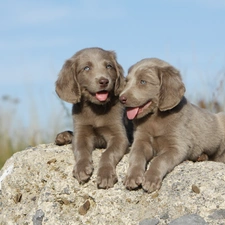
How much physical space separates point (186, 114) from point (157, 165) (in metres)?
0.96

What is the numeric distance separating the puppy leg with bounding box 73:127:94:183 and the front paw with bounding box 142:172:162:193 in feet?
1.95

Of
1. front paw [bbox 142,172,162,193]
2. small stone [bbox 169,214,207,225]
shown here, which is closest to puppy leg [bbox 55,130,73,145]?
front paw [bbox 142,172,162,193]

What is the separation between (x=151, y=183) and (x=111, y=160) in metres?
0.60

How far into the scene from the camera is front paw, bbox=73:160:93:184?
5.59 meters

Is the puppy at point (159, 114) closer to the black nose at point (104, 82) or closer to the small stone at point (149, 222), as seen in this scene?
the black nose at point (104, 82)

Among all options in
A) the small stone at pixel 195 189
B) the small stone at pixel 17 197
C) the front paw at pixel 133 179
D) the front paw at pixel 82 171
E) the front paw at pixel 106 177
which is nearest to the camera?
the small stone at pixel 195 189

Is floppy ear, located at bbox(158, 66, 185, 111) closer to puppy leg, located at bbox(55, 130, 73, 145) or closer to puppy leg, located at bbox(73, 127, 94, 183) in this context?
puppy leg, located at bbox(73, 127, 94, 183)

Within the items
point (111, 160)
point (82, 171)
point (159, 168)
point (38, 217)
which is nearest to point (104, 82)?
point (111, 160)

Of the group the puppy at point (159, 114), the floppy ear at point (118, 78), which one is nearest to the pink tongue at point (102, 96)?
the floppy ear at point (118, 78)

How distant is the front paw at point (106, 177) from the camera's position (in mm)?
5461

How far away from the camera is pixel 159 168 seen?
5422 millimetres

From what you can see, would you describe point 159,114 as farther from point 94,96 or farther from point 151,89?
point 94,96

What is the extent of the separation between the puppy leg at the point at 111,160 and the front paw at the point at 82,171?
0.34 feet

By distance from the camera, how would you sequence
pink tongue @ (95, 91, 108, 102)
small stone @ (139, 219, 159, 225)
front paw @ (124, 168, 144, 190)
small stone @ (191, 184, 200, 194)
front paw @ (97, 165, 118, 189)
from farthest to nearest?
pink tongue @ (95, 91, 108, 102) < front paw @ (97, 165, 118, 189) < front paw @ (124, 168, 144, 190) < small stone @ (191, 184, 200, 194) < small stone @ (139, 219, 159, 225)
